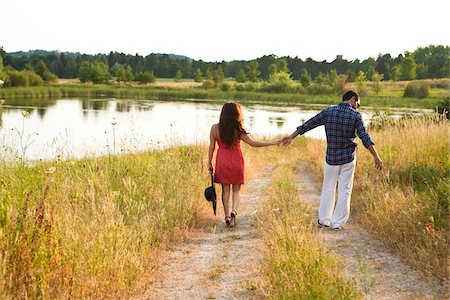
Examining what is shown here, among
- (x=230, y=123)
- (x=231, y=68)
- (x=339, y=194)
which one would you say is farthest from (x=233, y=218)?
(x=231, y=68)

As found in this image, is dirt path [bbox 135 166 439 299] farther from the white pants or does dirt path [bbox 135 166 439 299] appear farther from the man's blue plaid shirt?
the man's blue plaid shirt

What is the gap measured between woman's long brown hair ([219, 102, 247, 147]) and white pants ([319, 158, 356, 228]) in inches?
53.7

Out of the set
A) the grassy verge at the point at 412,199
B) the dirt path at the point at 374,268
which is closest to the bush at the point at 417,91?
the grassy verge at the point at 412,199

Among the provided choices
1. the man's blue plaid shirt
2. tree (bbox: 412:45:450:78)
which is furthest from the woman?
tree (bbox: 412:45:450:78)

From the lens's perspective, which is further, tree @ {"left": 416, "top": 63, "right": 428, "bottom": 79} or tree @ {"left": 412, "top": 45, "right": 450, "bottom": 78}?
tree @ {"left": 412, "top": 45, "right": 450, "bottom": 78}

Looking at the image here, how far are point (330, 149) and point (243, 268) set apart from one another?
8.05 feet

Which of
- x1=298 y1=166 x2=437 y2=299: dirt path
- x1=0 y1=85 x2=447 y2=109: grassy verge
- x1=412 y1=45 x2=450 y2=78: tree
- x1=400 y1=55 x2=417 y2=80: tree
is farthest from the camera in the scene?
x1=412 y1=45 x2=450 y2=78: tree

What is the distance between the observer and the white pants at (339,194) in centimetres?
668

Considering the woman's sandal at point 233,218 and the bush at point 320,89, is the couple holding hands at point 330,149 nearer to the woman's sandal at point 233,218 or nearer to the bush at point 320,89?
the woman's sandal at point 233,218

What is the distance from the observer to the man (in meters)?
6.51

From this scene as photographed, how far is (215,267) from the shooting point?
16.4 ft

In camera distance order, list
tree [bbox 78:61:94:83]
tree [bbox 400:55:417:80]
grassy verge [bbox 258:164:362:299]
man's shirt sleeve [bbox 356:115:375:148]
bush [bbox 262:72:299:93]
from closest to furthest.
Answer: grassy verge [bbox 258:164:362:299] < man's shirt sleeve [bbox 356:115:375:148] < bush [bbox 262:72:299:93] < tree [bbox 400:55:417:80] < tree [bbox 78:61:94:83]

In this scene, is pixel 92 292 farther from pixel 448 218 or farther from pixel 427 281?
pixel 448 218

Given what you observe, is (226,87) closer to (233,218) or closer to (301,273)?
(233,218)
